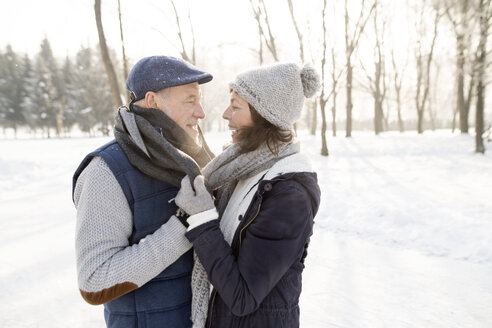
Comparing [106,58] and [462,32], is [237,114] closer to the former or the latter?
[106,58]

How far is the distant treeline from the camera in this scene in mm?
35938

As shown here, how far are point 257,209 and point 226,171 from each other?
0.91 feet

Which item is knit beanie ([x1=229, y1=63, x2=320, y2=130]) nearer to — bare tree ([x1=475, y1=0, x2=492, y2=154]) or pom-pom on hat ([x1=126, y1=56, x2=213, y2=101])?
pom-pom on hat ([x1=126, y1=56, x2=213, y2=101])

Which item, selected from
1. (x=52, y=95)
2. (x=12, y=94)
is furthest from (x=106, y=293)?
(x=12, y=94)

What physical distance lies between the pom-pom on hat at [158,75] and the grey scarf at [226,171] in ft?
1.42

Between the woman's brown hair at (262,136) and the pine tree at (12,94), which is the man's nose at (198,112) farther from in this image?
the pine tree at (12,94)

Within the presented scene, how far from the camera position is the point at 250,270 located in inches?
46.6

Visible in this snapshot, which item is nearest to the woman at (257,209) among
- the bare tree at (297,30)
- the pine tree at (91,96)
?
the bare tree at (297,30)

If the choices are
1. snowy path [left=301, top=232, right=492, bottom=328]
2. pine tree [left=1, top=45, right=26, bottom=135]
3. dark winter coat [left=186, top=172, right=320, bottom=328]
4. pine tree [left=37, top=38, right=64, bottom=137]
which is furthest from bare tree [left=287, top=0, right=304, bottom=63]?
pine tree [left=1, top=45, right=26, bottom=135]

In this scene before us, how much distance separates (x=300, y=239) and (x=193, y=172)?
548 millimetres

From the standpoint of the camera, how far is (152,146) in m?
1.37

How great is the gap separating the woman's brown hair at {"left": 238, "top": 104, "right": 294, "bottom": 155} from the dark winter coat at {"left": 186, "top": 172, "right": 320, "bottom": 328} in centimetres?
22

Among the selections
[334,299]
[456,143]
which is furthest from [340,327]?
[456,143]

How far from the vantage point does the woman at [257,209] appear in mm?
1197
